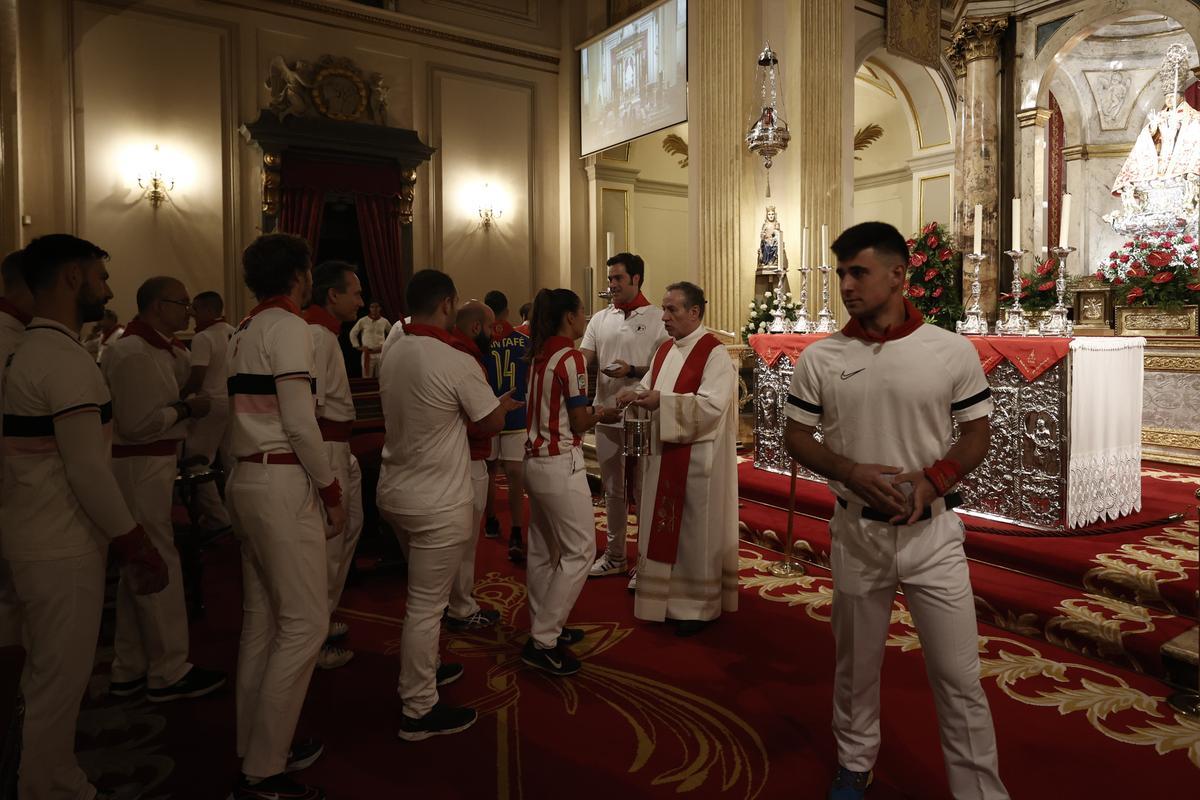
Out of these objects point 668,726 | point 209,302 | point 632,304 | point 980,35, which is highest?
point 980,35

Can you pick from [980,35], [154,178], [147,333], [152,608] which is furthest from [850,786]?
[154,178]

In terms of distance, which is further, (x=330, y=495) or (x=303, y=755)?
(x=303, y=755)

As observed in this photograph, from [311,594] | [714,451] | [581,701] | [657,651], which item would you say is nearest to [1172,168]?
[714,451]

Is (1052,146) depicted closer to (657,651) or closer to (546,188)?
(546,188)

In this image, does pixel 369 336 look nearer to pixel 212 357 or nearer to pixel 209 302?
pixel 209 302

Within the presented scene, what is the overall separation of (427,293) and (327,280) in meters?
1.01

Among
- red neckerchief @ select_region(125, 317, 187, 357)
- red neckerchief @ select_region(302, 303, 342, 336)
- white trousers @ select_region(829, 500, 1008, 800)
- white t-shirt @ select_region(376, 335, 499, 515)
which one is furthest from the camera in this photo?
red neckerchief @ select_region(302, 303, 342, 336)

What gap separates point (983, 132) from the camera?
9.31 metres

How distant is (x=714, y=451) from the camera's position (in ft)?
12.6

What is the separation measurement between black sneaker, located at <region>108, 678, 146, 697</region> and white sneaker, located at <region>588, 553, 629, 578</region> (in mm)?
2366

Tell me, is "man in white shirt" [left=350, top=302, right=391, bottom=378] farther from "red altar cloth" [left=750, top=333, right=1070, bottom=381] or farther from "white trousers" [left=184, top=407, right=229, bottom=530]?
"red altar cloth" [left=750, top=333, right=1070, bottom=381]

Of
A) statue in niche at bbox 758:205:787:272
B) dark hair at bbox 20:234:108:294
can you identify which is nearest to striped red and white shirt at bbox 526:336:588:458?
dark hair at bbox 20:234:108:294

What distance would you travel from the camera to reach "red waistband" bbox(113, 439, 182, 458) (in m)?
3.22

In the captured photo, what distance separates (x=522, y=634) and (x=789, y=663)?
1.29 m
